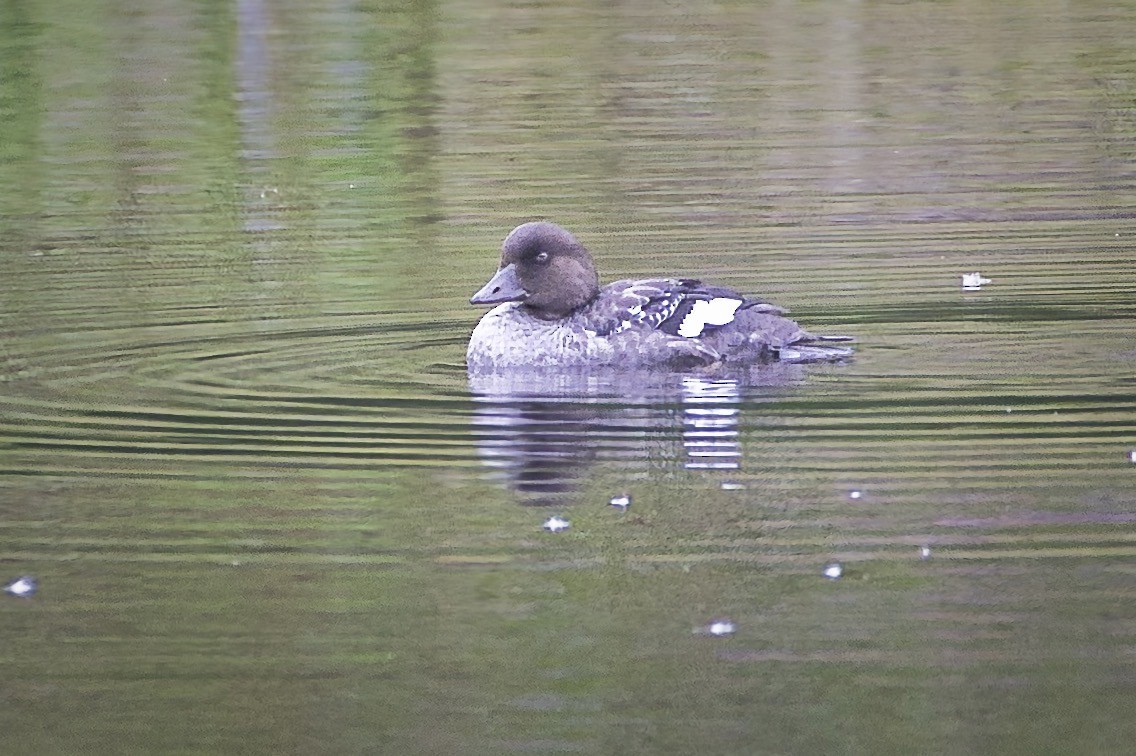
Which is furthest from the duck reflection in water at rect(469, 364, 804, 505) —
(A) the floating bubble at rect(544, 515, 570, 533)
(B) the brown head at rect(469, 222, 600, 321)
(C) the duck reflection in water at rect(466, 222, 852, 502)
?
(B) the brown head at rect(469, 222, 600, 321)

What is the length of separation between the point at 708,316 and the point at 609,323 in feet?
1.57

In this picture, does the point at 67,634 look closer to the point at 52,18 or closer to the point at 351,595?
the point at 351,595

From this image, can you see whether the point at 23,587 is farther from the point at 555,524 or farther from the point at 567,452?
the point at 567,452

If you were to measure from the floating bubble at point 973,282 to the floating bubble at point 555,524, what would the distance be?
5061 millimetres

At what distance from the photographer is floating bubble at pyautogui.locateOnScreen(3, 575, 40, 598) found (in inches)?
271

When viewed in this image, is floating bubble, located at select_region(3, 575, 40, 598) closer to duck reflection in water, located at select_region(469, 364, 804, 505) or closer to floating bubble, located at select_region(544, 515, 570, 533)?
floating bubble, located at select_region(544, 515, 570, 533)

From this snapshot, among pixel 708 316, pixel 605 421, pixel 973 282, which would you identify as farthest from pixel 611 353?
pixel 973 282

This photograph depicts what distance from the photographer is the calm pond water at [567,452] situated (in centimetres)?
584

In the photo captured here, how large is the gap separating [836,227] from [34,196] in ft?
21.3

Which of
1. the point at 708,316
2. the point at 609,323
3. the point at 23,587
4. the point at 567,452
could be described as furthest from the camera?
the point at 609,323

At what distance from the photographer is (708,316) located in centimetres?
1047

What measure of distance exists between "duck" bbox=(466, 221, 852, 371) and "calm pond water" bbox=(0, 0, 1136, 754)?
0.25 meters

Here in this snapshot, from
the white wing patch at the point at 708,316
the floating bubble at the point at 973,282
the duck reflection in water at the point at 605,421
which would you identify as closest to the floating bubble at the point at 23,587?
the duck reflection in water at the point at 605,421

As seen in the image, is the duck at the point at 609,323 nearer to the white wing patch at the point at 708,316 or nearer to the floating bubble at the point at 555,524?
the white wing patch at the point at 708,316
